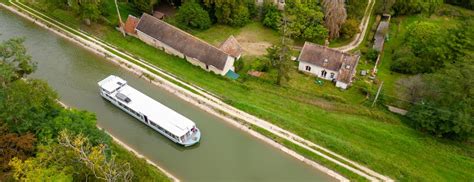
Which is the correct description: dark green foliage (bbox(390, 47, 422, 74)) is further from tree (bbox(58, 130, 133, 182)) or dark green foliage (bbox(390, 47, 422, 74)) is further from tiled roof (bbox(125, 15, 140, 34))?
tree (bbox(58, 130, 133, 182))

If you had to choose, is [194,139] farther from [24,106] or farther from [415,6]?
[415,6]

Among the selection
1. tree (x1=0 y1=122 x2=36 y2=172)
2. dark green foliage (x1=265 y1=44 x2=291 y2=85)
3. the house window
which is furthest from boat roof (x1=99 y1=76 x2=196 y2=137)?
the house window

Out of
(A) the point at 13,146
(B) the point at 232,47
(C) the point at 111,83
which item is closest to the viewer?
(A) the point at 13,146

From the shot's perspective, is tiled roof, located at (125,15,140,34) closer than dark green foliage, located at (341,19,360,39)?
Yes

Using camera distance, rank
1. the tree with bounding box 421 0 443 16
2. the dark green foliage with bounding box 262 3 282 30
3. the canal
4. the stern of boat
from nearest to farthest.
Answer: the canal, the stern of boat, the dark green foliage with bounding box 262 3 282 30, the tree with bounding box 421 0 443 16

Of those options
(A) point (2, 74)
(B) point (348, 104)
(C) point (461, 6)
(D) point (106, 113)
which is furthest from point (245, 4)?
(C) point (461, 6)

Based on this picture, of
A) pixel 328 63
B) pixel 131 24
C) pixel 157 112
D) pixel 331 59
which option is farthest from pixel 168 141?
pixel 331 59

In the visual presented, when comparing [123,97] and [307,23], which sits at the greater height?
[307,23]
